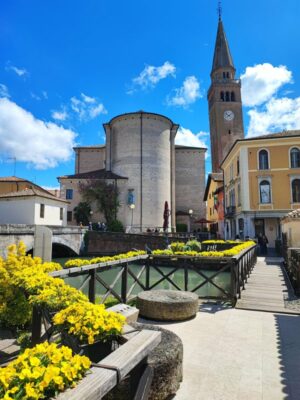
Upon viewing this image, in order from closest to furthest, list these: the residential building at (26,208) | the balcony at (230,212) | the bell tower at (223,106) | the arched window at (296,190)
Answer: the arched window at (296,190) → the residential building at (26,208) → the balcony at (230,212) → the bell tower at (223,106)

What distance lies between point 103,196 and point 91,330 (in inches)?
1572

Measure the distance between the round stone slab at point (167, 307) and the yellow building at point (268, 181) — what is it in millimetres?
23004

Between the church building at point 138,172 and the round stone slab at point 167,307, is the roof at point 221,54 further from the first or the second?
the round stone slab at point 167,307

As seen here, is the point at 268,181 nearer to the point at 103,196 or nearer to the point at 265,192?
the point at 265,192

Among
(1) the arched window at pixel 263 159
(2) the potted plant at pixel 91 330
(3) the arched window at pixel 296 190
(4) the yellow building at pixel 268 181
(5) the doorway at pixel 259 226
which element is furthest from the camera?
Result: (1) the arched window at pixel 263 159

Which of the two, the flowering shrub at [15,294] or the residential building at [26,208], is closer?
the flowering shrub at [15,294]

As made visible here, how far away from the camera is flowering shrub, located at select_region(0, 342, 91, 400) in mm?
1492

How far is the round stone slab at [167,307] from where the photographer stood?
6344 millimetres

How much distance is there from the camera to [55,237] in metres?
28.6

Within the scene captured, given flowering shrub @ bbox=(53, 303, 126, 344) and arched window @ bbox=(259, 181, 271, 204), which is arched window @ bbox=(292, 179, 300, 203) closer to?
arched window @ bbox=(259, 181, 271, 204)

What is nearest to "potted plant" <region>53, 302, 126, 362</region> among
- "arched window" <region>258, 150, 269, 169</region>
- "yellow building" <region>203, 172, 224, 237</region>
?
"arched window" <region>258, 150, 269, 169</region>

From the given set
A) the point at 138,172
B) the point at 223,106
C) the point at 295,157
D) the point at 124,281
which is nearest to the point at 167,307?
the point at 124,281

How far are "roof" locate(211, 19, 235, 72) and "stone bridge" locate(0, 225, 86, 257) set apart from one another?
52788mm

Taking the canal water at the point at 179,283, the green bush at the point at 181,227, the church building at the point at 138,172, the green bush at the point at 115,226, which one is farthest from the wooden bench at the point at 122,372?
the green bush at the point at 181,227
